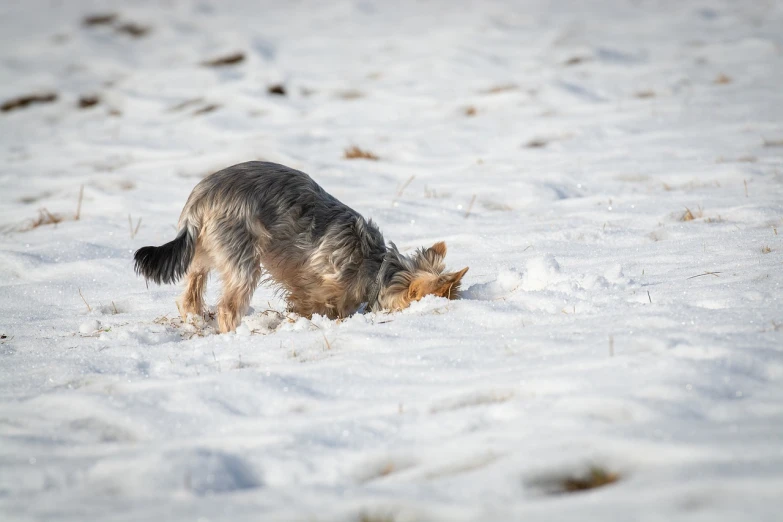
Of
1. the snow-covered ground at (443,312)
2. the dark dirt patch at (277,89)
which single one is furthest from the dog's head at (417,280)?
the dark dirt patch at (277,89)

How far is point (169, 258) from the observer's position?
14.0 feet

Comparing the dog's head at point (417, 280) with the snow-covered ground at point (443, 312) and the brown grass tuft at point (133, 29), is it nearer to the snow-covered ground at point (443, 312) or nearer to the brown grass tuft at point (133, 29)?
the snow-covered ground at point (443, 312)

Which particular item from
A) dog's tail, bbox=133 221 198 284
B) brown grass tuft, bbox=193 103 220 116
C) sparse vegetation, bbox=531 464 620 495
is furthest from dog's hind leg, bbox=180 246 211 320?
brown grass tuft, bbox=193 103 220 116

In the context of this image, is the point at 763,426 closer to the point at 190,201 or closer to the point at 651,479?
the point at 651,479

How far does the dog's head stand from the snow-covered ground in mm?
150

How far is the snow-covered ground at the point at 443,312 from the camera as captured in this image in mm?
2225

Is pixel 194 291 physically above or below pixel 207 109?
above

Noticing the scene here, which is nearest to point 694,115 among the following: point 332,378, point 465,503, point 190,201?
point 190,201

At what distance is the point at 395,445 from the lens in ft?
8.23

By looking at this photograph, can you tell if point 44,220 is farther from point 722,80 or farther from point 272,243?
point 722,80

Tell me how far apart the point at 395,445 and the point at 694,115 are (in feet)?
25.2

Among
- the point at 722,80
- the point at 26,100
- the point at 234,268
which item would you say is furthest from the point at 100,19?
the point at 234,268

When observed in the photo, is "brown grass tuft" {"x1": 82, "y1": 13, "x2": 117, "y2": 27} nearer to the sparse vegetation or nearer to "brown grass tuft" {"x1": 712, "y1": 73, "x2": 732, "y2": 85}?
"brown grass tuft" {"x1": 712, "y1": 73, "x2": 732, "y2": 85}

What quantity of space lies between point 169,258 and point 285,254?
725 mm
